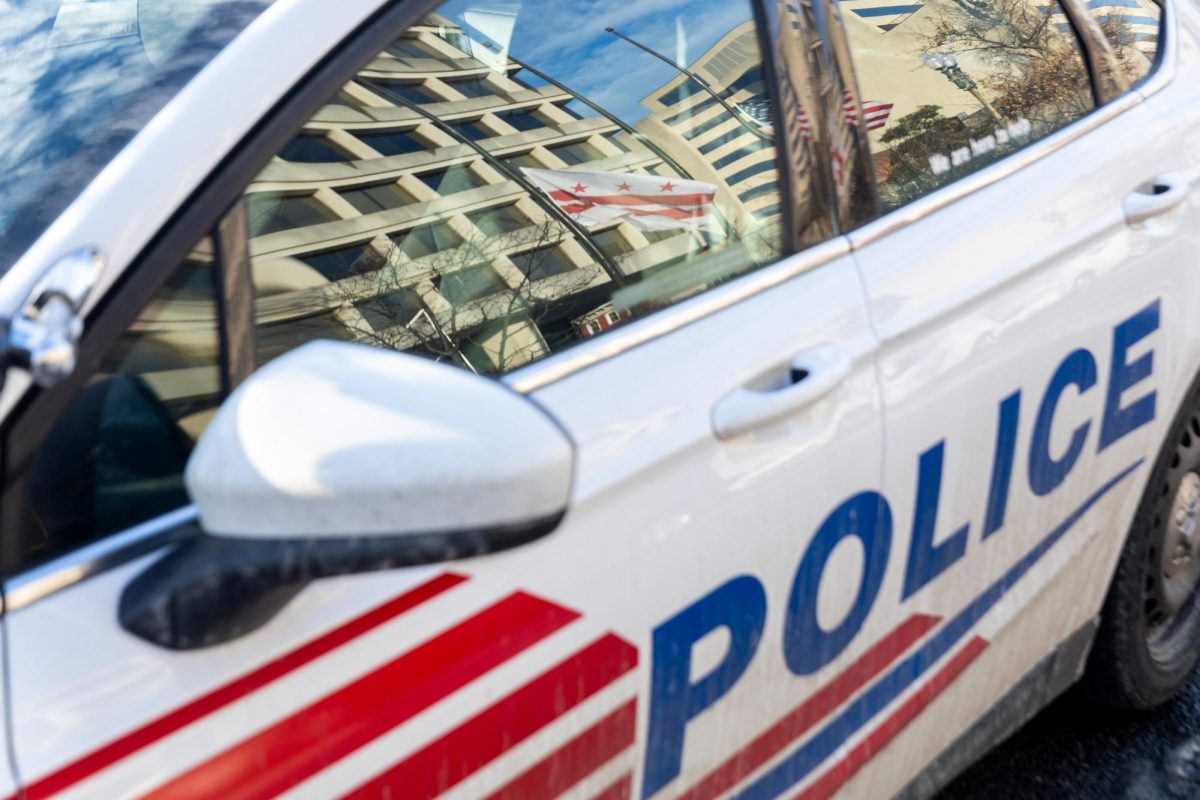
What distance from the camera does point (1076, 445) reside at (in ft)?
6.85

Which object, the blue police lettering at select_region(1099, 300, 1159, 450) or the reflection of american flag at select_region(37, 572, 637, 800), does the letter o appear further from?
the blue police lettering at select_region(1099, 300, 1159, 450)

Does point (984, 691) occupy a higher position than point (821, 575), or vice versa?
point (821, 575)

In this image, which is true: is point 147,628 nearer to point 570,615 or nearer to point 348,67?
point 570,615

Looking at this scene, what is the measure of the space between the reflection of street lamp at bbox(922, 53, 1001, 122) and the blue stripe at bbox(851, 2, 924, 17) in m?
0.08

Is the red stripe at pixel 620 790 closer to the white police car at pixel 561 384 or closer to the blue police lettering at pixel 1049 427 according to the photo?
the white police car at pixel 561 384

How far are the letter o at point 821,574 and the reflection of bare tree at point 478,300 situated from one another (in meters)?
0.40

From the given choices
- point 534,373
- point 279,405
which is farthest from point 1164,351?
point 279,405

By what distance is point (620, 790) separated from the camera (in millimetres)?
1482

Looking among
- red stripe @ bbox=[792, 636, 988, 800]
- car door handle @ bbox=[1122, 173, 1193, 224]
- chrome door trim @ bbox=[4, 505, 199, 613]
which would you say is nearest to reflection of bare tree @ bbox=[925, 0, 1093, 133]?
car door handle @ bbox=[1122, 173, 1193, 224]

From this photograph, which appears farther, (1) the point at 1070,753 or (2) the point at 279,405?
(1) the point at 1070,753

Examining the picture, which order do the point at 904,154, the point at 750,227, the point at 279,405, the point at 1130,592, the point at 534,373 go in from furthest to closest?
the point at 1130,592 → the point at 904,154 → the point at 750,227 → the point at 534,373 → the point at 279,405

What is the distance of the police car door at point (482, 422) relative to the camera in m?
1.16

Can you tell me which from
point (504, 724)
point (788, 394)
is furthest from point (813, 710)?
point (504, 724)

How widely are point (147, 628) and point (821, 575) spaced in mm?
826
